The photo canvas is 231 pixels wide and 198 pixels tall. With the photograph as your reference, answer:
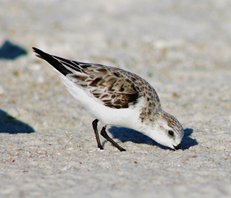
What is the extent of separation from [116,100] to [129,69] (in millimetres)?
4462

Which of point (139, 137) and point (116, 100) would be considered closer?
point (116, 100)

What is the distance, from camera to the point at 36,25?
12969 mm

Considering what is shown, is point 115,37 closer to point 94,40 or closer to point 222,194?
point 94,40

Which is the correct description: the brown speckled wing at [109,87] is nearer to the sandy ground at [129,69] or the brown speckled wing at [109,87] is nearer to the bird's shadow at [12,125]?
the sandy ground at [129,69]

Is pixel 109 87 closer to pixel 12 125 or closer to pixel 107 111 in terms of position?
pixel 107 111

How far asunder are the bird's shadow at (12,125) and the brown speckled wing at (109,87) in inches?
60.6

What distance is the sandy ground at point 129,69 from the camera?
16.7 feet

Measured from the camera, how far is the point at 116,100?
6059 mm

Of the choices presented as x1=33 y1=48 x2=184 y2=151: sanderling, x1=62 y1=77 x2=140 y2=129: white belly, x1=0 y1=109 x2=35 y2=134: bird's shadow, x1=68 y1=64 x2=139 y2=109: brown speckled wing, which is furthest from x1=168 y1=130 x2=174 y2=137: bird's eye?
x1=0 y1=109 x2=35 y2=134: bird's shadow

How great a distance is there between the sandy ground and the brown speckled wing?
1.74 feet

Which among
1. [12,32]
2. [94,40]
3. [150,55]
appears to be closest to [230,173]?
[150,55]

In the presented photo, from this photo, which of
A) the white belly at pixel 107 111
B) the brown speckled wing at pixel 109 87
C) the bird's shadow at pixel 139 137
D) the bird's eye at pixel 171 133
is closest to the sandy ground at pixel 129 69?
the bird's shadow at pixel 139 137

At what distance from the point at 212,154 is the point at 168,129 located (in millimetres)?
504

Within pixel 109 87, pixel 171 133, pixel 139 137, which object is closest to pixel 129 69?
pixel 139 137
